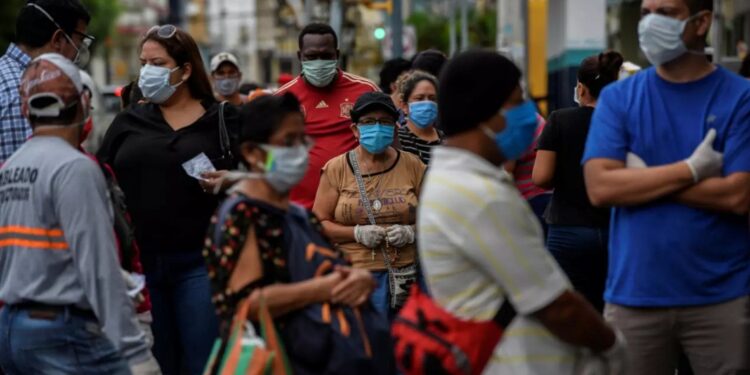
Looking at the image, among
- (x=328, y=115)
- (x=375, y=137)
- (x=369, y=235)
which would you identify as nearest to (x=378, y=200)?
(x=369, y=235)

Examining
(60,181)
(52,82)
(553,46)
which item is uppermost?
(52,82)

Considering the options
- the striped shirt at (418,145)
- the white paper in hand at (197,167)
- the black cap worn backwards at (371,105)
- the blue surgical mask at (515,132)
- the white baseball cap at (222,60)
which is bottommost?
the striped shirt at (418,145)

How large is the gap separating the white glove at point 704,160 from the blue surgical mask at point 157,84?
2.82m

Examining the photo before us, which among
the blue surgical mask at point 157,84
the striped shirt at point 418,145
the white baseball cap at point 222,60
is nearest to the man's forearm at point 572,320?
the blue surgical mask at point 157,84

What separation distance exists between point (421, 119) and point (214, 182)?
2.16 m

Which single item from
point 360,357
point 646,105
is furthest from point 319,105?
point 360,357

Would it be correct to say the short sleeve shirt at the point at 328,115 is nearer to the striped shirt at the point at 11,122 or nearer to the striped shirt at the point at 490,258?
the striped shirt at the point at 11,122

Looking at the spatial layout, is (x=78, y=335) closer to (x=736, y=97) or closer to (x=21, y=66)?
(x=21, y=66)

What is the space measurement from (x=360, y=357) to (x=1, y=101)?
2.38m

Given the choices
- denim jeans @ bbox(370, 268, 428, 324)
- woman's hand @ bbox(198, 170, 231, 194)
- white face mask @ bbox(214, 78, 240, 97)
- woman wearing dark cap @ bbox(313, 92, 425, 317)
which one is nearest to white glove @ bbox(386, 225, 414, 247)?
woman wearing dark cap @ bbox(313, 92, 425, 317)

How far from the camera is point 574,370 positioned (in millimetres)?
4141

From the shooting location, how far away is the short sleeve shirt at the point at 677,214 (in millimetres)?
4969

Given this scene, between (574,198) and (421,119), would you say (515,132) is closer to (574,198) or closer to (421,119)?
(574,198)

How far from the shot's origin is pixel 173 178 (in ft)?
21.5
